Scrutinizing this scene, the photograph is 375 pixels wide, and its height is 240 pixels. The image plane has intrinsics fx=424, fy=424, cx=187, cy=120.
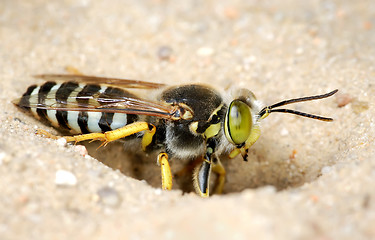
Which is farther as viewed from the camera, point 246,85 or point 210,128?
point 246,85

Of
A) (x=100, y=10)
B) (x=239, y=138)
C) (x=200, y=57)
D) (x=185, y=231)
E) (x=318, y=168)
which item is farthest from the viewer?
(x=100, y=10)

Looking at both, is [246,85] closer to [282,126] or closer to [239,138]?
[282,126]

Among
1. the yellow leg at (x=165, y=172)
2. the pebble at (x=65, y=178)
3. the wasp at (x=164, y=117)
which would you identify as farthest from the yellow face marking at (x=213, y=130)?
the pebble at (x=65, y=178)

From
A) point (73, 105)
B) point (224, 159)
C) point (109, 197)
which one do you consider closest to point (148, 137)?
point (73, 105)

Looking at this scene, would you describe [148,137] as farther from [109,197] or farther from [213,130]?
[109,197]

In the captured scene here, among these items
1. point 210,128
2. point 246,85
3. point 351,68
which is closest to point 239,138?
point 210,128

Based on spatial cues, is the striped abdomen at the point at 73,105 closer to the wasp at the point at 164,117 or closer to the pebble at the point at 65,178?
the wasp at the point at 164,117
